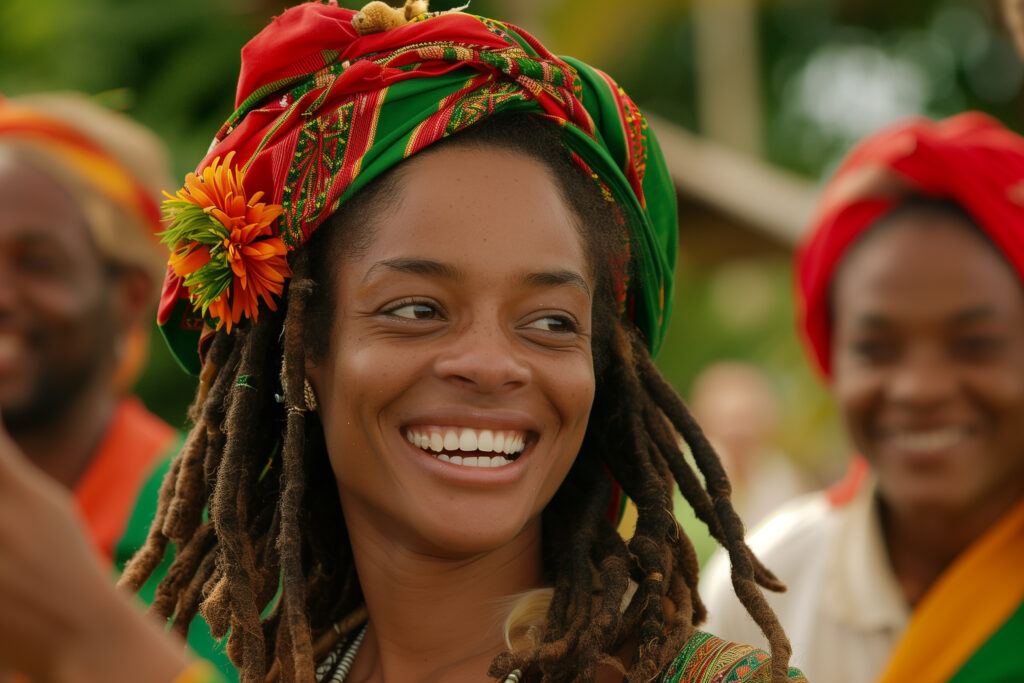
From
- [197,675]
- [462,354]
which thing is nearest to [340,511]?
[462,354]

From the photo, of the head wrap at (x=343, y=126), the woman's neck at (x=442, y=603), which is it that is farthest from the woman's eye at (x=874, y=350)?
the woman's neck at (x=442, y=603)

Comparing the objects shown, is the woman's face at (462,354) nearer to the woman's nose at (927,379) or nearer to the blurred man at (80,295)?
the woman's nose at (927,379)

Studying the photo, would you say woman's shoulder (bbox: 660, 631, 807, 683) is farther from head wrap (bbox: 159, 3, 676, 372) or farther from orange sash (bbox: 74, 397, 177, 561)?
orange sash (bbox: 74, 397, 177, 561)

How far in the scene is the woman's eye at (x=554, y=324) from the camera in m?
2.52

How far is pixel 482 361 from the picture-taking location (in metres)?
2.41

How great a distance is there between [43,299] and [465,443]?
2.60 m

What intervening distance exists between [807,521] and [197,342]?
248 cm

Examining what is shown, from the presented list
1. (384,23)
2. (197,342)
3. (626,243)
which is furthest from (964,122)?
(197,342)

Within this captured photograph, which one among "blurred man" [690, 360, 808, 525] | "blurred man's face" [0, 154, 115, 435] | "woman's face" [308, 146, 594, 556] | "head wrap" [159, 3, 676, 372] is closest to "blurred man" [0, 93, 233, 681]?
"blurred man's face" [0, 154, 115, 435]

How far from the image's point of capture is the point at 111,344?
4883mm

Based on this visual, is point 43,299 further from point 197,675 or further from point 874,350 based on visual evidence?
point 197,675

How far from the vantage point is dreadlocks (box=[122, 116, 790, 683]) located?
2521mm

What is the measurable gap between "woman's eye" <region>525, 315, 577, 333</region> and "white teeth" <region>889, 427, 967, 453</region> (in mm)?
1926

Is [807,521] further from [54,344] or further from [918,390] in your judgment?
[54,344]
